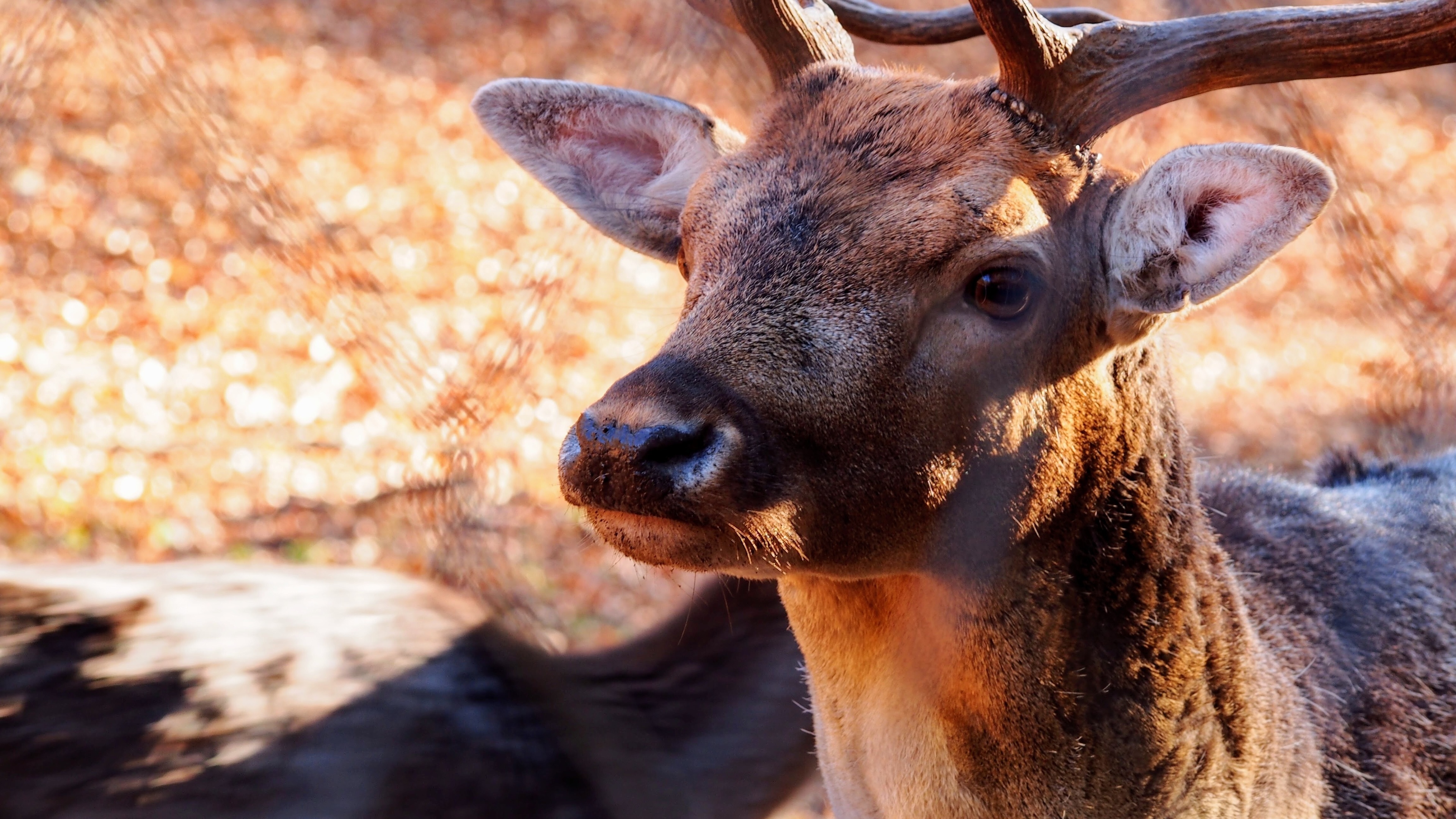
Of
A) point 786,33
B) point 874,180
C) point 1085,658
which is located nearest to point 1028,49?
point 874,180

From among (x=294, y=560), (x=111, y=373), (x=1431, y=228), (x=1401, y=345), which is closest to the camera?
(x=294, y=560)

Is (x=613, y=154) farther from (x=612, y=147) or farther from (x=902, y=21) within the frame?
(x=902, y=21)

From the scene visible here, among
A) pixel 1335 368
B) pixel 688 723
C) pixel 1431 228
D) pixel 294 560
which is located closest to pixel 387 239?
pixel 294 560

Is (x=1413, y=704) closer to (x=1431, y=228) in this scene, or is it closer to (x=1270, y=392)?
(x=1270, y=392)

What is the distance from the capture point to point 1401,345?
22.9 feet

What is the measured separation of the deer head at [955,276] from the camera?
216 cm

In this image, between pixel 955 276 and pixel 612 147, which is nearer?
pixel 955 276

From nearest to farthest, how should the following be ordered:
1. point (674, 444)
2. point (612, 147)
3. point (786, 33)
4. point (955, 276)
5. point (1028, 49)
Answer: point (674, 444)
point (955, 276)
point (1028, 49)
point (786, 33)
point (612, 147)

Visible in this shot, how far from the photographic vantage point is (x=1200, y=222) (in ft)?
7.79

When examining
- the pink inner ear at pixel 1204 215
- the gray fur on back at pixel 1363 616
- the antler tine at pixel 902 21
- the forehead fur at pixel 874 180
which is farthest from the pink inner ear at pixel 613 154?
the gray fur on back at pixel 1363 616

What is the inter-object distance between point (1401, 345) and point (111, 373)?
7016mm

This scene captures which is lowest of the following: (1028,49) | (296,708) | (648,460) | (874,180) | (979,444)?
(296,708)

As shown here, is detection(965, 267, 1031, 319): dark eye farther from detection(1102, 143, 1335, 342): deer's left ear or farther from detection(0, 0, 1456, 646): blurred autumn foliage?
detection(0, 0, 1456, 646): blurred autumn foliage

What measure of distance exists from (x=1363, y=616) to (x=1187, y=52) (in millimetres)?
1515
